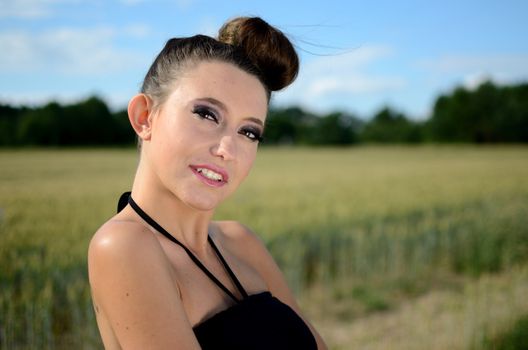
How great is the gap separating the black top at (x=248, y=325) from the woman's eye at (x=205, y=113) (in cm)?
26

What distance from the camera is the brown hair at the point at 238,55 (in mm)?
1146

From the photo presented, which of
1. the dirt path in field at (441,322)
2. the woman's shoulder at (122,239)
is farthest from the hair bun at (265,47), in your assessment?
the dirt path in field at (441,322)

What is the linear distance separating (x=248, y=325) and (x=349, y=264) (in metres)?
5.38

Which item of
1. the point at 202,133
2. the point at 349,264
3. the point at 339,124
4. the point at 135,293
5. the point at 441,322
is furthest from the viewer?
the point at 339,124

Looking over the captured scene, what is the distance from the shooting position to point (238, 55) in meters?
1.18

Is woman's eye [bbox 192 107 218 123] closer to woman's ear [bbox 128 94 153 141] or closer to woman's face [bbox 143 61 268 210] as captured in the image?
woman's face [bbox 143 61 268 210]

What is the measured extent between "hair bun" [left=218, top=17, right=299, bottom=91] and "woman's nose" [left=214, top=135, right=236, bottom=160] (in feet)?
0.70

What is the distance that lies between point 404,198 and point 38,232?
24.2 feet

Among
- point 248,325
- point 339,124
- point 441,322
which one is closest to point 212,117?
point 248,325

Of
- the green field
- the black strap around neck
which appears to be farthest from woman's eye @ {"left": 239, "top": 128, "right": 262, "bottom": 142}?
the green field

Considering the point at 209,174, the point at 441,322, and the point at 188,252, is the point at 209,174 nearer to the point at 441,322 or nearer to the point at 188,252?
the point at 188,252

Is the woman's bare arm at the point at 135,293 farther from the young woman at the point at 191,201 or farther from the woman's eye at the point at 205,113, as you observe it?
the woman's eye at the point at 205,113

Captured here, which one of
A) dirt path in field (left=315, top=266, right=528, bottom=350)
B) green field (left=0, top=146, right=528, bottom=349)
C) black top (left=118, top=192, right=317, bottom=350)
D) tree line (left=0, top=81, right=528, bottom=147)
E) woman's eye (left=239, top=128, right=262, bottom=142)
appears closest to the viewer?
black top (left=118, top=192, right=317, bottom=350)

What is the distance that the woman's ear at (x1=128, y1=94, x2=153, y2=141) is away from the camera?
45.6 inches
